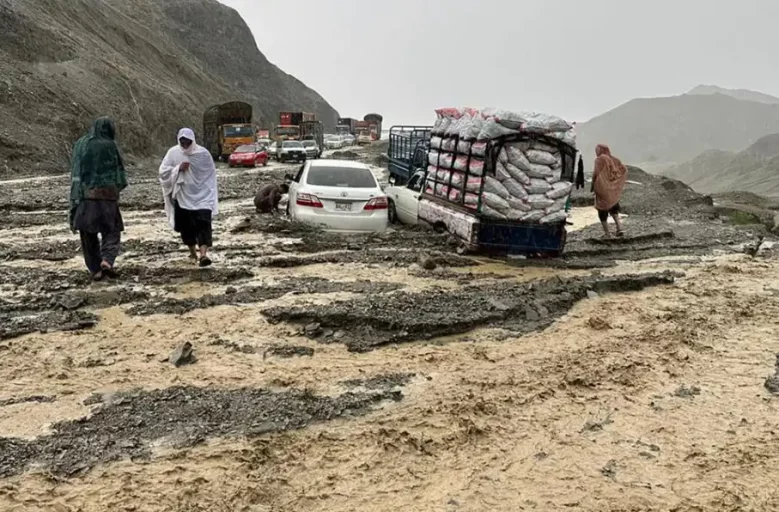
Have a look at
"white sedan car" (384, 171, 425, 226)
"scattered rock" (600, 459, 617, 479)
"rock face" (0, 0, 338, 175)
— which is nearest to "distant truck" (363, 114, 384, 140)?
"rock face" (0, 0, 338, 175)

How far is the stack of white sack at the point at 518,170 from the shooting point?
962 centimetres

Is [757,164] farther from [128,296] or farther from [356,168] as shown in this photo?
[128,296]

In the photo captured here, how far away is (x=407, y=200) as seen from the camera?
42.3 feet

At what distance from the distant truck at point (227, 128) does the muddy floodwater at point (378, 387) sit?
1176 inches

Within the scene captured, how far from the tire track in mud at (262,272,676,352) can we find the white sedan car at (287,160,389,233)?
314 centimetres

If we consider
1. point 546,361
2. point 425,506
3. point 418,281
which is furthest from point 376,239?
point 425,506

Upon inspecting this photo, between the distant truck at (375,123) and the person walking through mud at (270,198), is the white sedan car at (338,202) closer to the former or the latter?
the person walking through mud at (270,198)

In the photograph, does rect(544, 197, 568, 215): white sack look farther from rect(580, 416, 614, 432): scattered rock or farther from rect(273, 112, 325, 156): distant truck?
rect(273, 112, 325, 156): distant truck

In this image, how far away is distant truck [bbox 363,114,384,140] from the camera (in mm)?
70000

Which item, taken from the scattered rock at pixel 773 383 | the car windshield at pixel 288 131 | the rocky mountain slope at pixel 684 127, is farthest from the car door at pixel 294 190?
the rocky mountain slope at pixel 684 127

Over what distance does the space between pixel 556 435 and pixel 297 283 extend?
4157mm

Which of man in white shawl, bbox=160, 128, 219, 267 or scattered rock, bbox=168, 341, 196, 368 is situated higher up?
man in white shawl, bbox=160, 128, 219, 267

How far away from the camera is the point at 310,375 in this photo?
197 inches

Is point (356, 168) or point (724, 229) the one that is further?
point (724, 229)
